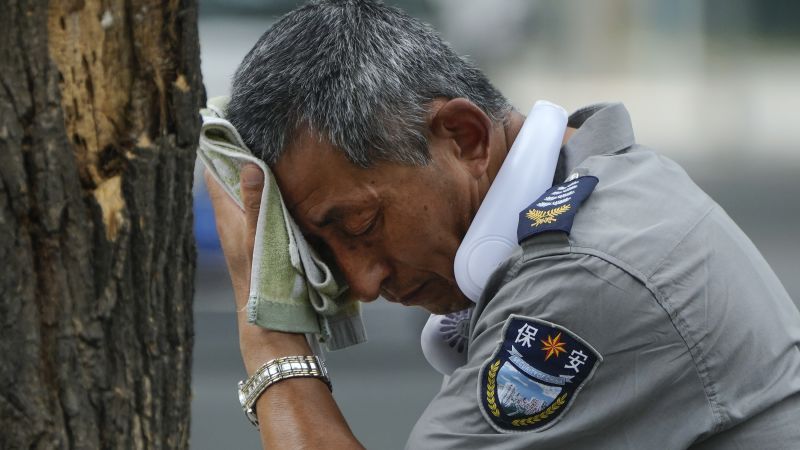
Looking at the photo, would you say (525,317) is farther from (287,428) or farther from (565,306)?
(287,428)

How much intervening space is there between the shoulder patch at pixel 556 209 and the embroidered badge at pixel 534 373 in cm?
15

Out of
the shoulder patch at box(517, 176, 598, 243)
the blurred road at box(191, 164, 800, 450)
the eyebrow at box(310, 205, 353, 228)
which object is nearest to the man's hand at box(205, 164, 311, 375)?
the eyebrow at box(310, 205, 353, 228)

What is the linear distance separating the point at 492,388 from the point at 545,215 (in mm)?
277

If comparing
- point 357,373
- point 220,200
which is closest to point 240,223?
point 220,200

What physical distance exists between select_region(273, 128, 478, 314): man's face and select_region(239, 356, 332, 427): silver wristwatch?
158mm

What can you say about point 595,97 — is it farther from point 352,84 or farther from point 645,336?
point 645,336

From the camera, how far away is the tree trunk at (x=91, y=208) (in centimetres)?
154

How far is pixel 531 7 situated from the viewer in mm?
10469

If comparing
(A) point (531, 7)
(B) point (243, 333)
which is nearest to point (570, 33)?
(A) point (531, 7)

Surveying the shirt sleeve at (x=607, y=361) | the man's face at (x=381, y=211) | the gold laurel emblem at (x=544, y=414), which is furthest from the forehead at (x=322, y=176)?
the gold laurel emblem at (x=544, y=414)

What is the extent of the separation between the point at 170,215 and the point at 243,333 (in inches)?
33.7

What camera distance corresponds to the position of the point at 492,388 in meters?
1.97

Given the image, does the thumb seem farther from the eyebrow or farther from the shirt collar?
the shirt collar

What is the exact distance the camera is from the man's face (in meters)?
2.30
